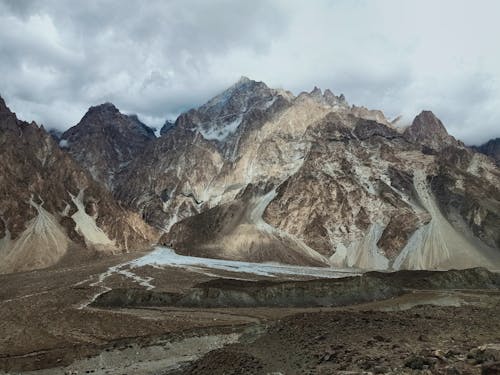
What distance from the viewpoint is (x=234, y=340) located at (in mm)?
41062

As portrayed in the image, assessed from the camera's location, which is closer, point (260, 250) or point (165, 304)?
point (165, 304)

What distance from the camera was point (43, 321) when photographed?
175ft

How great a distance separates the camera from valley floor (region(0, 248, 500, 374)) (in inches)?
1075

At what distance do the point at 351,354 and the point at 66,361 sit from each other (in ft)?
65.6

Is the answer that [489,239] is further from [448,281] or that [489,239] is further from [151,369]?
[151,369]

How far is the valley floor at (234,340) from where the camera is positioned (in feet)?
89.6

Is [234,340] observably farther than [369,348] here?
Yes

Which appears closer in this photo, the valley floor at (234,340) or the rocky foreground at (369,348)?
the rocky foreground at (369,348)

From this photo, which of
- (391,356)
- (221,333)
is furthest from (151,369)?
(391,356)

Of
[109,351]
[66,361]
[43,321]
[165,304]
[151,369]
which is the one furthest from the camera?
[165,304]

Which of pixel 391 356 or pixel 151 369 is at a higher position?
pixel 391 356

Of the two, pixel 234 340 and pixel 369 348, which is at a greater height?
pixel 369 348

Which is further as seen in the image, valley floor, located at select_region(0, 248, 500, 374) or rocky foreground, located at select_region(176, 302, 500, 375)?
valley floor, located at select_region(0, 248, 500, 374)

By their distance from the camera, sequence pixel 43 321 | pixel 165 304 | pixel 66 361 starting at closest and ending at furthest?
pixel 66 361 → pixel 43 321 → pixel 165 304
